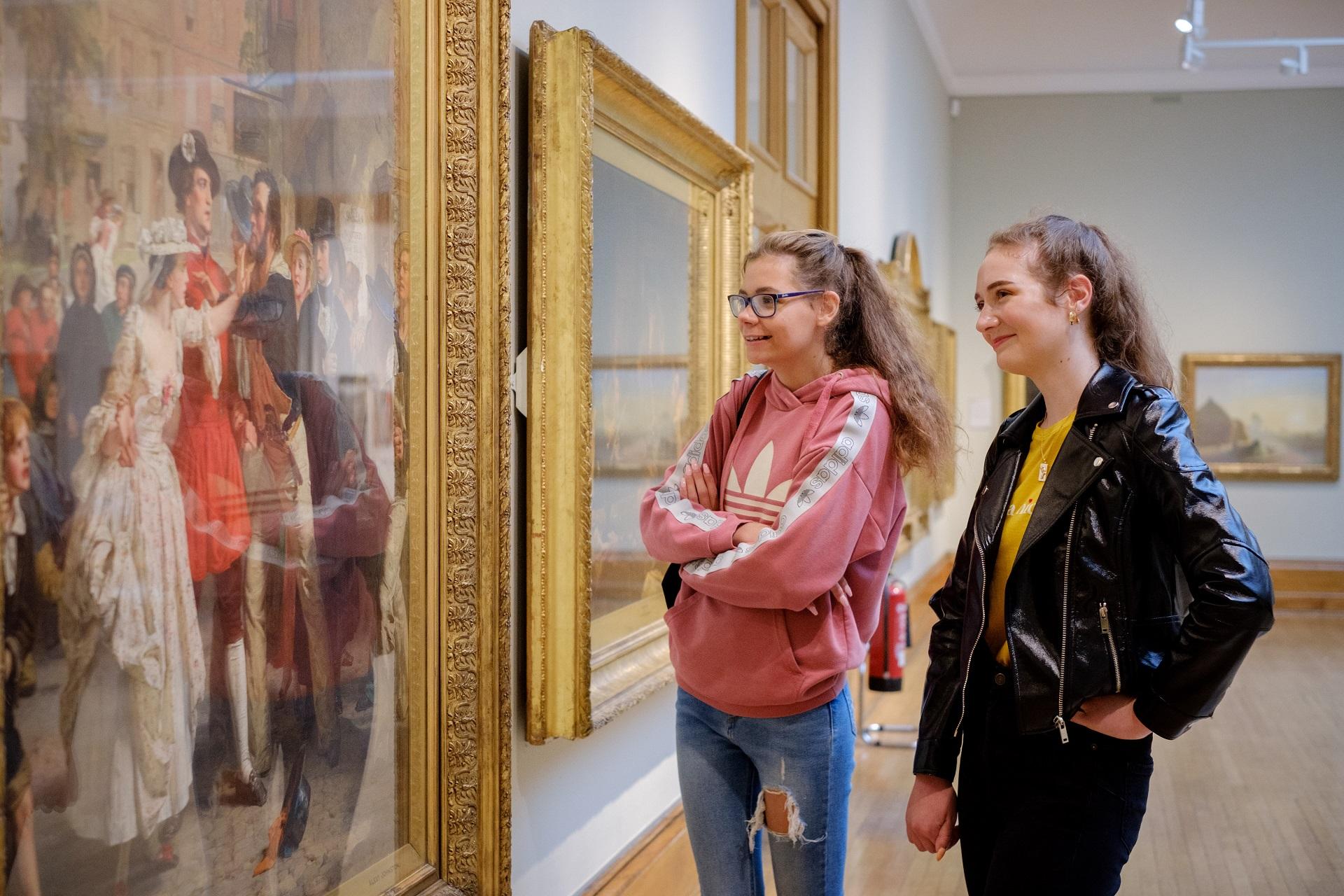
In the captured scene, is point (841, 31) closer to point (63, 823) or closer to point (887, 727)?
point (887, 727)

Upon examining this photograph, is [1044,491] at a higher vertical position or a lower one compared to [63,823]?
higher

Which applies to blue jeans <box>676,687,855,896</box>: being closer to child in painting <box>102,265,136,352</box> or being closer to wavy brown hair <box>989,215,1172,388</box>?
wavy brown hair <box>989,215,1172,388</box>

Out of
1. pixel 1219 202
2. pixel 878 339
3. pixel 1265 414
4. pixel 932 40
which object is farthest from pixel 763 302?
pixel 1219 202

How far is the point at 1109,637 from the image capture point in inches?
72.9

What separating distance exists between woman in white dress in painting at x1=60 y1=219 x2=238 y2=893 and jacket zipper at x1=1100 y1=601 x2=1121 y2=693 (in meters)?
1.48

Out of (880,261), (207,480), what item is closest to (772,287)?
(207,480)

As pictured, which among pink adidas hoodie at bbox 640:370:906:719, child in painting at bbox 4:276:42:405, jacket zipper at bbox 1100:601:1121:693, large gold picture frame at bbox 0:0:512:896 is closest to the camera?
child in painting at bbox 4:276:42:405

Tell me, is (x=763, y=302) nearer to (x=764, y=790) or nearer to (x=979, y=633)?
(x=979, y=633)

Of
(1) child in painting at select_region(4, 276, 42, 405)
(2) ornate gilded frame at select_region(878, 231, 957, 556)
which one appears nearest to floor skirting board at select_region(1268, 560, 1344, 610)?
(2) ornate gilded frame at select_region(878, 231, 957, 556)

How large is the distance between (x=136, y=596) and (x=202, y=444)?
271 millimetres

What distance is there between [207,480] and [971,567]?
133 centimetres

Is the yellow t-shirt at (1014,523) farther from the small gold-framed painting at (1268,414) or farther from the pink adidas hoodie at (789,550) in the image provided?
A: the small gold-framed painting at (1268,414)

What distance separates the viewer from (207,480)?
6.40 ft

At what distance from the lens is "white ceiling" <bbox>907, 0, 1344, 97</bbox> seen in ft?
35.5
